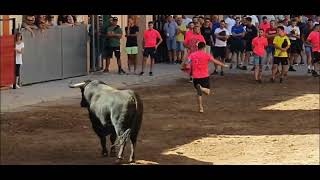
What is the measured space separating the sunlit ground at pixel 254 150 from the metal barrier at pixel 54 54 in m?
8.37

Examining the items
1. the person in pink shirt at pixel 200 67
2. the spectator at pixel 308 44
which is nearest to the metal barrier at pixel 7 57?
the person in pink shirt at pixel 200 67

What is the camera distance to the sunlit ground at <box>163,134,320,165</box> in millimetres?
8562

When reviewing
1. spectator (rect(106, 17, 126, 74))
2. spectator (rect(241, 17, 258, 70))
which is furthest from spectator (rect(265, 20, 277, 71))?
spectator (rect(106, 17, 126, 74))

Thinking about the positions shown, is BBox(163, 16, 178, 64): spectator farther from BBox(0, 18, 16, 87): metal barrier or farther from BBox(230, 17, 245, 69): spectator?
BBox(0, 18, 16, 87): metal barrier

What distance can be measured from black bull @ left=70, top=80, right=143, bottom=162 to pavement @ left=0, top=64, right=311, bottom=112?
500 cm

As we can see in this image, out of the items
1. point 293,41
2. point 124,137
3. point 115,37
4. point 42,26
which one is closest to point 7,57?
point 42,26

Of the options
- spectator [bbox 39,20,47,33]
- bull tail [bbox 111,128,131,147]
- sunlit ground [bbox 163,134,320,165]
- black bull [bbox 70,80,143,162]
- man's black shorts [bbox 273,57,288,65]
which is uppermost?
spectator [bbox 39,20,47,33]

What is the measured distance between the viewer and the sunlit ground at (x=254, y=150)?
856cm

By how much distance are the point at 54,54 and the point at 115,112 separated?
10.8 metres

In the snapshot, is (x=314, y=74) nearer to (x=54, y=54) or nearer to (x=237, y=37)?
(x=237, y=37)

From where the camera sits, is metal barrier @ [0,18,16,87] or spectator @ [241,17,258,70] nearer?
metal barrier @ [0,18,16,87]

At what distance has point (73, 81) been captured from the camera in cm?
1836
